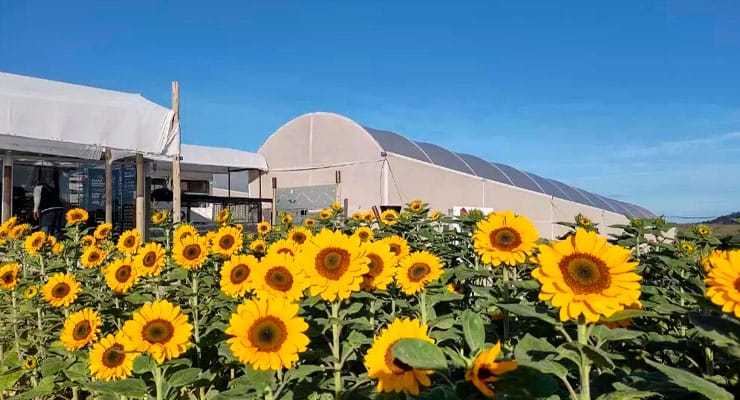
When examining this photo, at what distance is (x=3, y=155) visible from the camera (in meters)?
8.86

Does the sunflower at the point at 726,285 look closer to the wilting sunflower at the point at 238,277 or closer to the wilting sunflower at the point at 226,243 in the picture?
the wilting sunflower at the point at 238,277

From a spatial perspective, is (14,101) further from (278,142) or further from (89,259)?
(278,142)

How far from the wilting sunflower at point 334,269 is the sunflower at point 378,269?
0.15 m

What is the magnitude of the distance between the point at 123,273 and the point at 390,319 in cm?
132

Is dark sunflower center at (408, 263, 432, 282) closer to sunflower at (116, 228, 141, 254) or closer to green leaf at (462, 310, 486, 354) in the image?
green leaf at (462, 310, 486, 354)

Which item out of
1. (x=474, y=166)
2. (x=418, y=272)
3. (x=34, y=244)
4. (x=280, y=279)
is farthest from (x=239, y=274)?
(x=474, y=166)

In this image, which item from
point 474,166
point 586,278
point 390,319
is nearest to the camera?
point 586,278

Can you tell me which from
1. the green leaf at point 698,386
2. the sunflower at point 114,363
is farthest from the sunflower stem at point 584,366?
the sunflower at point 114,363

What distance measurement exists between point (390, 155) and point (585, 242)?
12016 mm

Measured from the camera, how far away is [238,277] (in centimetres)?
215

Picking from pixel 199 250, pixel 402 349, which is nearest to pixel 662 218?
pixel 199 250

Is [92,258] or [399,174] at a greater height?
[399,174]

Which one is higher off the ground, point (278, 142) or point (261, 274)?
point (278, 142)

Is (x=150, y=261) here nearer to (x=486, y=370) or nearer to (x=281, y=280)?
(x=281, y=280)
